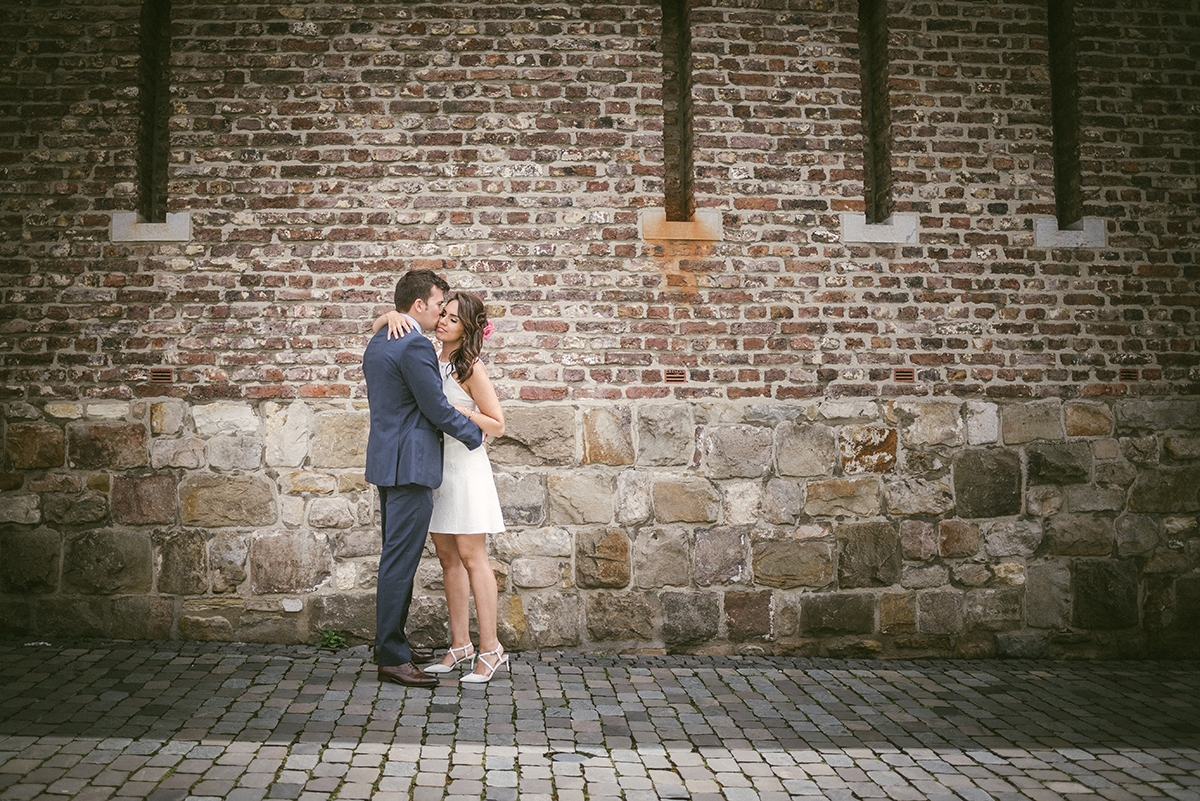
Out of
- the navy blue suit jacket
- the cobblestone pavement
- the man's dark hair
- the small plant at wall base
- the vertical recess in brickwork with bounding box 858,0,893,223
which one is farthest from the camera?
the vertical recess in brickwork with bounding box 858,0,893,223

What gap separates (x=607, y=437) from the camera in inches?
Result: 192

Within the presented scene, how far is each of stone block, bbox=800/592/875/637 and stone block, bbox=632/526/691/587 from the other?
61cm

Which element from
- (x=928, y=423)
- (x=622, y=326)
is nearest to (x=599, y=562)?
(x=622, y=326)

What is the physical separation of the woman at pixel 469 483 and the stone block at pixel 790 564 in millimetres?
1742

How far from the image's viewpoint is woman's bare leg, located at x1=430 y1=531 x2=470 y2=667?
418 cm

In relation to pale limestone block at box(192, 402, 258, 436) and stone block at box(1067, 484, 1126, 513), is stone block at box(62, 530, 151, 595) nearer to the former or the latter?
pale limestone block at box(192, 402, 258, 436)

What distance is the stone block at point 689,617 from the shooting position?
4820 mm

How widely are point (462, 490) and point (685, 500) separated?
1495 millimetres

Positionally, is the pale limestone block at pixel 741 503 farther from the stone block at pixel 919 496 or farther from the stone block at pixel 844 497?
the stone block at pixel 919 496

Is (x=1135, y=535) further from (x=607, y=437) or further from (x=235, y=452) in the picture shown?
(x=235, y=452)

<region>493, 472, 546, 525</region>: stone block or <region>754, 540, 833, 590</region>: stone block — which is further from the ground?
<region>493, 472, 546, 525</region>: stone block

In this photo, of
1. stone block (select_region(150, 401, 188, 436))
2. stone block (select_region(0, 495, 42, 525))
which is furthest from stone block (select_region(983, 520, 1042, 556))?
stone block (select_region(0, 495, 42, 525))

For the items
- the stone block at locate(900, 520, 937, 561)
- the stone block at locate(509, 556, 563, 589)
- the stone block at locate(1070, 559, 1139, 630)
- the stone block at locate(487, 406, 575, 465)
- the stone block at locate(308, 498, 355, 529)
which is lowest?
the stone block at locate(1070, 559, 1139, 630)

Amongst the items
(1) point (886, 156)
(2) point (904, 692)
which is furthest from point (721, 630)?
(1) point (886, 156)
